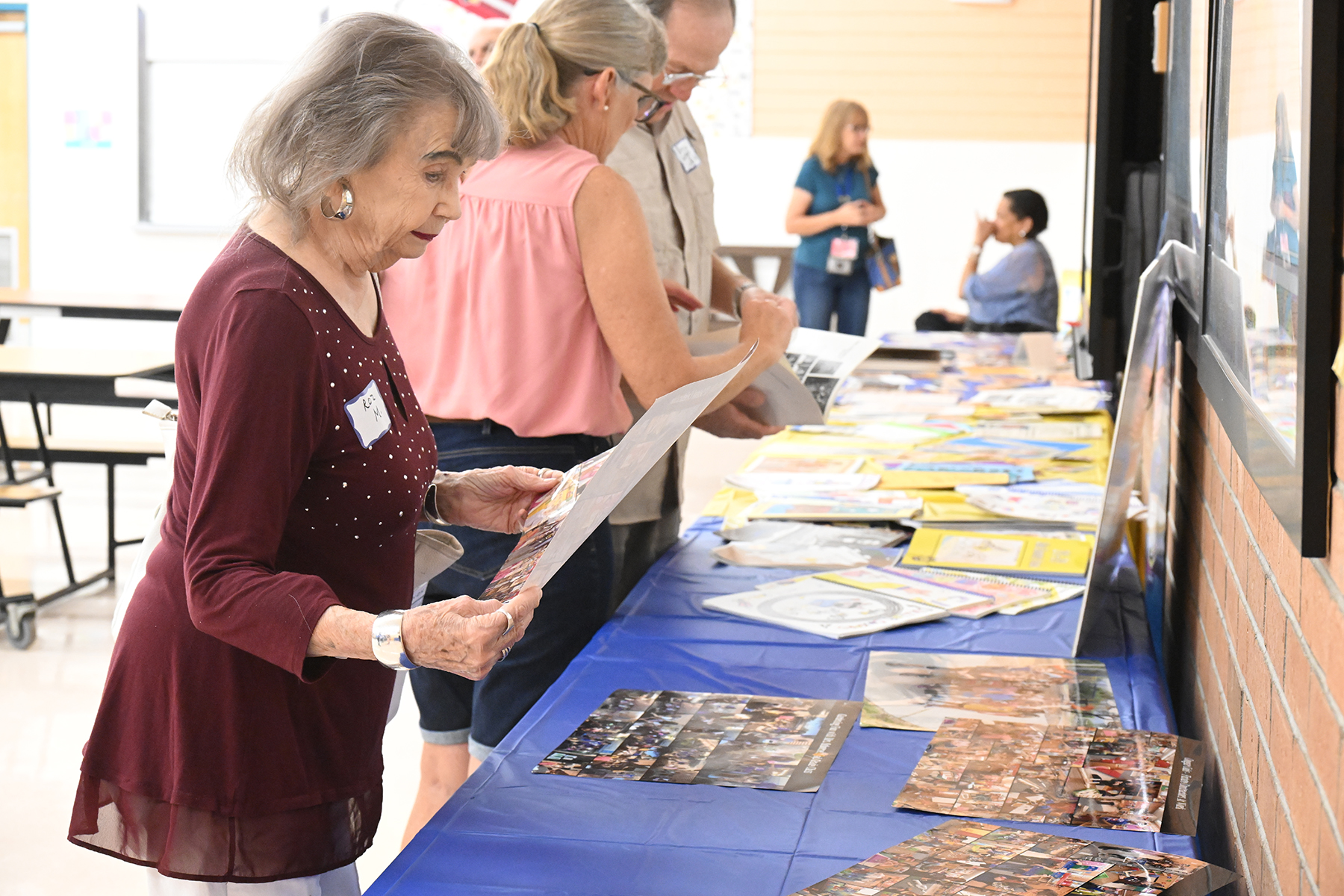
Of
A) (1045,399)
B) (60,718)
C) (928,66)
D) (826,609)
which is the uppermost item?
(928,66)

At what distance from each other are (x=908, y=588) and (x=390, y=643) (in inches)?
47.0

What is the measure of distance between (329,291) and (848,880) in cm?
70

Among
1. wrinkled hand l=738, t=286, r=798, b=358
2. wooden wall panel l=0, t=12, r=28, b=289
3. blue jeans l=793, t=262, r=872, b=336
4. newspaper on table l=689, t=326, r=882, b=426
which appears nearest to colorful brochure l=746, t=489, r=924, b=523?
newspaper on table l=689, t=326, r=882, b=426

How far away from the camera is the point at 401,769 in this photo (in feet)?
10.7

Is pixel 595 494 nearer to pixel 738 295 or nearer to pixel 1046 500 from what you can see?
pixel 738 295

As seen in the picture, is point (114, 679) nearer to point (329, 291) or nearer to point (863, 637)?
point (329, 291)

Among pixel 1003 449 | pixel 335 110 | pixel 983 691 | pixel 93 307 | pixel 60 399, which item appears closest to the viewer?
pixel 335 110

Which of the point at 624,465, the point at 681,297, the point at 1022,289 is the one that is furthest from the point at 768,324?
the point at 1022,289

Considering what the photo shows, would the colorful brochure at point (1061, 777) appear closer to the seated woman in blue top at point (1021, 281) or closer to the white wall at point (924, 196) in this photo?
the seated woman in blue top at point (1021, 281)

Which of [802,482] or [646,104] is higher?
[646,104]

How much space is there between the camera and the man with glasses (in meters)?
2.20

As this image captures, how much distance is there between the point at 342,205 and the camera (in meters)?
1.17

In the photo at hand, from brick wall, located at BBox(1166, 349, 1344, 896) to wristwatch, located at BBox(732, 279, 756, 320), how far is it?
799mm

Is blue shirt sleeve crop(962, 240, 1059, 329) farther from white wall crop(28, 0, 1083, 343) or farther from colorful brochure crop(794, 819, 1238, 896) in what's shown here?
colorful brochure crop(794, 819, 1238, 896)
